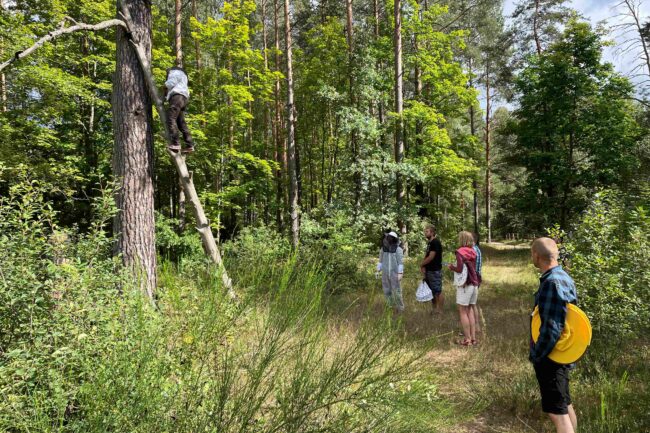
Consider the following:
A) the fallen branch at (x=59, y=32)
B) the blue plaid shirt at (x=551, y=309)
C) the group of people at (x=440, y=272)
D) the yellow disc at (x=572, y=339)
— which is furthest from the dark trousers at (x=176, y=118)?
the yellow disc at (x=572, y=339)

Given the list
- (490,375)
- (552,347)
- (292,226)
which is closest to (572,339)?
(552,347)

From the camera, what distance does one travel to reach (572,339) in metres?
2.60

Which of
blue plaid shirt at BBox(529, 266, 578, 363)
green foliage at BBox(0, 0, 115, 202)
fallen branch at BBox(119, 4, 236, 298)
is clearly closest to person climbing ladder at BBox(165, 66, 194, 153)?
fallen branch at BBox(119, 4, 236, 298)

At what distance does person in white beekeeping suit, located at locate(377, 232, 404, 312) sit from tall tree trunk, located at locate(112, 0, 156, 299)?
435 cm

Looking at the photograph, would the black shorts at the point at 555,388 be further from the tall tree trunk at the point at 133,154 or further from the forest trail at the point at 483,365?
the tall tree trunk at the point at 133,154

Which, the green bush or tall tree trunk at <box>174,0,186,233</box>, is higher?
tall tree trunk at <box>174,0,186,233</box>

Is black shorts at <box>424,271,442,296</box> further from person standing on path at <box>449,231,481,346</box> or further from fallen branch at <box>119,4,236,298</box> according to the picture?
fallen branch at <box>119,4,236,298</box>

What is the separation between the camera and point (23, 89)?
11914 mm

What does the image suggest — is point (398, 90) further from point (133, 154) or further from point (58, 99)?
point (58, 99)

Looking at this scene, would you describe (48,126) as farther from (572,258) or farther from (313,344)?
(572,258)

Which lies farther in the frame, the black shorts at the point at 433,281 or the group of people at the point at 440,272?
the black shorts at the point at 433,281

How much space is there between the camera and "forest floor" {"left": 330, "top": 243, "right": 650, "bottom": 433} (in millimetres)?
3129

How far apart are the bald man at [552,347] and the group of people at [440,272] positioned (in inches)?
84.2

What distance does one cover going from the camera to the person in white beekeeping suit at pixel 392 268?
6.64 meters
